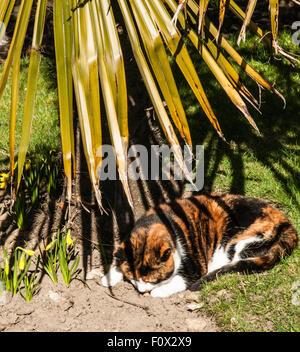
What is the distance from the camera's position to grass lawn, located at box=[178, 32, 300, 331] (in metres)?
2.91

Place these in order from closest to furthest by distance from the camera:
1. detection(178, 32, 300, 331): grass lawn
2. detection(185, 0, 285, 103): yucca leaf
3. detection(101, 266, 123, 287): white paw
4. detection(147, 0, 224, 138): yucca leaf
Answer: detection(147, 0, 224, 138): yucca leaf < detection(185, 0, 285, 103): yucca leaf < detection(178, 32, 300, 331): grass lawn < detection(101, 266, 123, 287): white paw

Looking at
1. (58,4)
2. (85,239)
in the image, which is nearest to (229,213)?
(85,239)

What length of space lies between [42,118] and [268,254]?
2.98 meters

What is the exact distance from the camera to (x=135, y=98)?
3795 millimetres

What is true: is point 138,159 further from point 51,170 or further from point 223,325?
point 223,325

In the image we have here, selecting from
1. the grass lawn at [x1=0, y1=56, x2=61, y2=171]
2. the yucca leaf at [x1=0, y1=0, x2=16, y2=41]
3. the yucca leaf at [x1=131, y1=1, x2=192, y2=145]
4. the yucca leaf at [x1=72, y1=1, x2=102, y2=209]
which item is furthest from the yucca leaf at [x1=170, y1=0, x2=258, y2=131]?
the grass lawn at [x1=0, y1=56, x2=61, y2=171]

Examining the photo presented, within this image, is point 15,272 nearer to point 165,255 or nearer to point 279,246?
point 165,255

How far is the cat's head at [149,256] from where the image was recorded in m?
3.21

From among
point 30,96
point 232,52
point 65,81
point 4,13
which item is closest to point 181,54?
point 232,52

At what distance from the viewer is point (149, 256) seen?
321 cm

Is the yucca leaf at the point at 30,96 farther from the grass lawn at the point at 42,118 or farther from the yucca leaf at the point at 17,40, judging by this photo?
the grass lawn at the point at 42,118

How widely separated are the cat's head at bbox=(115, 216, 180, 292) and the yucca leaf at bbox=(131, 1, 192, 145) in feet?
4.75

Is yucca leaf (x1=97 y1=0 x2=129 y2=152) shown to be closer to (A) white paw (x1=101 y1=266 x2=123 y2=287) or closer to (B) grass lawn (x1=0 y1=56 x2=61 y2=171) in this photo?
(A) white paw (x1=101 y1=266 x2=123 y2=287)

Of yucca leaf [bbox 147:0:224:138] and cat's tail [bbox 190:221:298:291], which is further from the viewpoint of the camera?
cat's tail [bbox 190:221:298:291]
